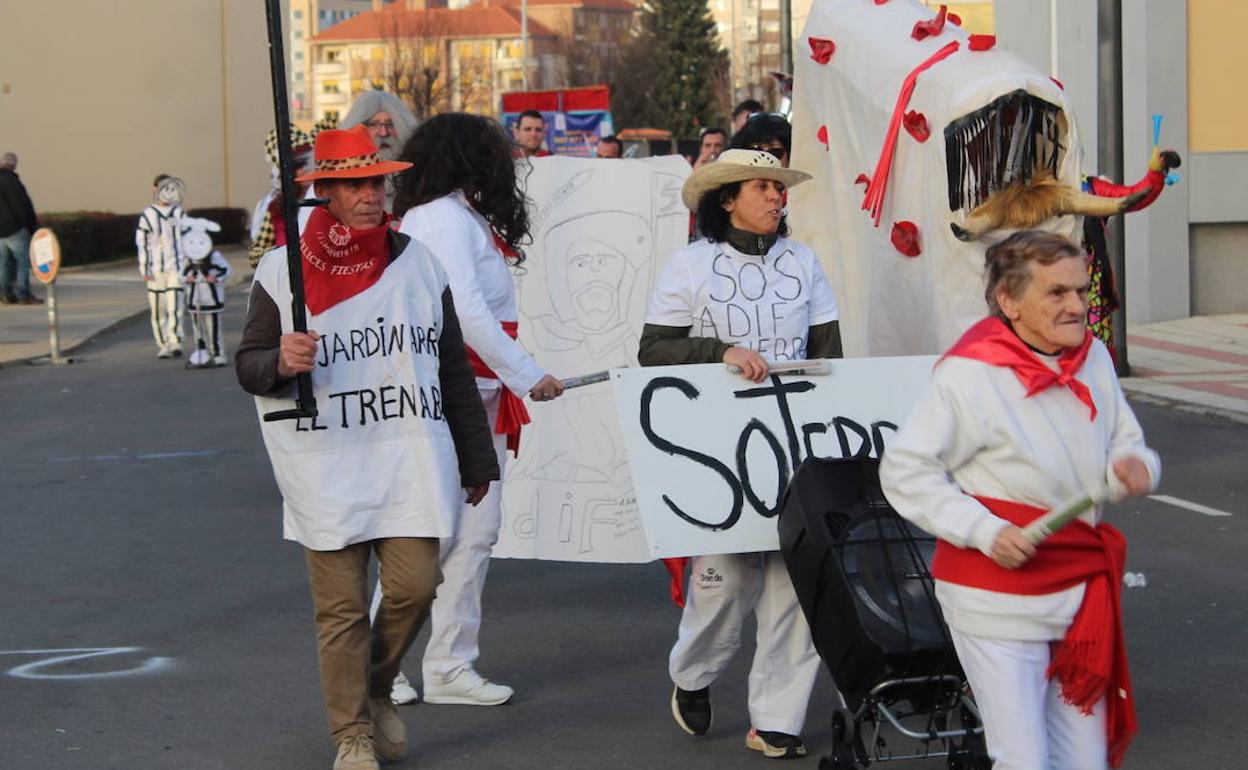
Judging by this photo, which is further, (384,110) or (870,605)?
(384,110)

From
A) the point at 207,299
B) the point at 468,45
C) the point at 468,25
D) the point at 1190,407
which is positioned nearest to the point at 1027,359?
the point at 1190,407

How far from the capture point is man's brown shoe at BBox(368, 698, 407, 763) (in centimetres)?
565

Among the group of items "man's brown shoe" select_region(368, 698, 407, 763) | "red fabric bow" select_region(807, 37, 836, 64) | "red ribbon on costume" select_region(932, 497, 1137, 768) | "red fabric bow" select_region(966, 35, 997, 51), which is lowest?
"man's brown shoe" select_region(368, 698, 407, 763)

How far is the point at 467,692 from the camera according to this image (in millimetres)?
6453

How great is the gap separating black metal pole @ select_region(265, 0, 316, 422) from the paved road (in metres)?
1.27

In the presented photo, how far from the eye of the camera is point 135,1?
157 feet

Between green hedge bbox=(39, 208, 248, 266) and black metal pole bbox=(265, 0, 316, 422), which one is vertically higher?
black metal pole bbox=(265, 0, 316, 422)

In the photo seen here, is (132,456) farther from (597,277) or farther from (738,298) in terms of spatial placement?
(738,298)

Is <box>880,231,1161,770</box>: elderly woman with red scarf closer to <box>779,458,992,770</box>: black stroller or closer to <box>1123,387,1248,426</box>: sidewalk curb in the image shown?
<box>779,458,992,770</box>: black stroller

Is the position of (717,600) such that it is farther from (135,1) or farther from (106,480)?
(135,1)

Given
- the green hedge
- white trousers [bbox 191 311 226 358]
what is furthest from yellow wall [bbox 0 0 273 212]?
white trousers [bbox 191 311 226 358]

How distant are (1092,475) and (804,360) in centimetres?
179

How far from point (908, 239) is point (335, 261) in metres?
2.19

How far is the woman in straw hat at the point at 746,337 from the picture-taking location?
5699 millimetres
